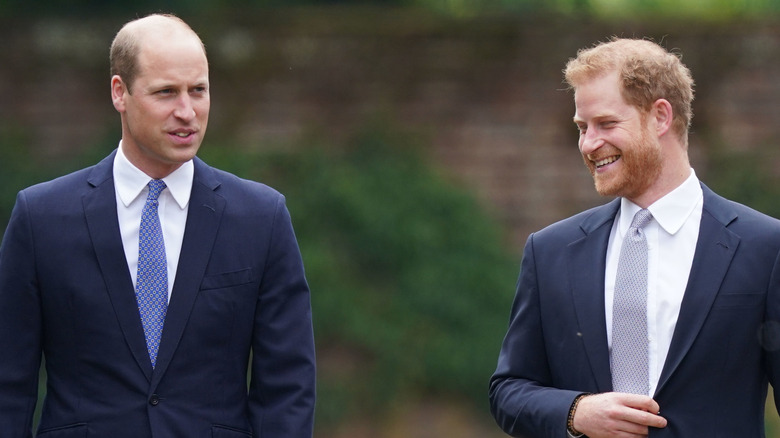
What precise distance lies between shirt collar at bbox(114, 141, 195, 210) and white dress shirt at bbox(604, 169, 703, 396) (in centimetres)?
129

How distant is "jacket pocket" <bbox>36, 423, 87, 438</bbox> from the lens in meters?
4.00

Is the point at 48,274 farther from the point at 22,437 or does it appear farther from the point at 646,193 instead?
the point at 646,193

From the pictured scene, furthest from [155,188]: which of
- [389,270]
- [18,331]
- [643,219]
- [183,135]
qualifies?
[389,270]

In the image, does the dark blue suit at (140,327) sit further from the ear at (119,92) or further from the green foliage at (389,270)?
the green foliage at (389,270)

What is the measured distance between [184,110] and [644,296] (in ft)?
4.72

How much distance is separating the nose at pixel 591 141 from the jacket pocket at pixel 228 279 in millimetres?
1062

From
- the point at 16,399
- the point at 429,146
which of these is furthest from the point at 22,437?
the point at 429,146

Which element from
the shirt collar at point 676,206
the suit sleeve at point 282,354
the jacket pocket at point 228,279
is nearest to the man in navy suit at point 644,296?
the shirt collar at point 676,206

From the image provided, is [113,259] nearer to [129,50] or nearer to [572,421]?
[129,50]

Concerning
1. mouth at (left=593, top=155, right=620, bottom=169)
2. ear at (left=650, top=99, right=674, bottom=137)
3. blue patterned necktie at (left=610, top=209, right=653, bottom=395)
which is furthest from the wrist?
ear at (left=650, top=99, right=674, bottom=137)

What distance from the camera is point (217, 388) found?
4098mm

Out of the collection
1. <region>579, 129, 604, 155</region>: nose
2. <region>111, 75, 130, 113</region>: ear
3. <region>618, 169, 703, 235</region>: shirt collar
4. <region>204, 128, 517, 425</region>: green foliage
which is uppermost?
<region>111, 75, 130, 113</region>: ear

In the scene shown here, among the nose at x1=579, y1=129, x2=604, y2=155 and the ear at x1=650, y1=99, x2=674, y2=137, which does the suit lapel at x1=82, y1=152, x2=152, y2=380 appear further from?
the ear at x1=650, y1=99, x2=674, y2=137

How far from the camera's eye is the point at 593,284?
4.06 meters
